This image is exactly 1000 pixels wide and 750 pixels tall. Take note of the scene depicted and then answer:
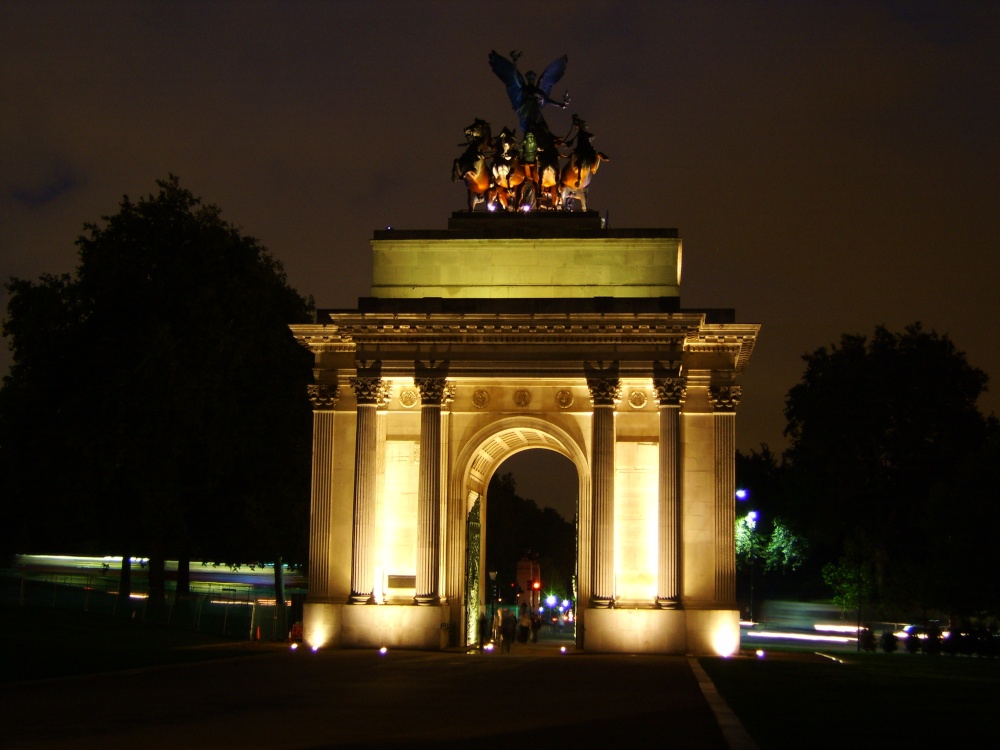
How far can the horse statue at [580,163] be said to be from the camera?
49.2m

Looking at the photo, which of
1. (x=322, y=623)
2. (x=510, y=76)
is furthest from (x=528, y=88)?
(x=322, y=623)

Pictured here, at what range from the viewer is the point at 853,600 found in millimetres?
76562

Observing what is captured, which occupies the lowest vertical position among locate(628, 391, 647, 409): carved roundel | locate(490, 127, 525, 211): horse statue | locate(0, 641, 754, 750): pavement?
locate(0, 641, 754, 750): pavement

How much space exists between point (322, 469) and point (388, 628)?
6.10 metres

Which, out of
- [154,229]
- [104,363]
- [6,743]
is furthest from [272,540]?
[6,743]

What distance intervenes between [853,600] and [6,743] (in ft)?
212

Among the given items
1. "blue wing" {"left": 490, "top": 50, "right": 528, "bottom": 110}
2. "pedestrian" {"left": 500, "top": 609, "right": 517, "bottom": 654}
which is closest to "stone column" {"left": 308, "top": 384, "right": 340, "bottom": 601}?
"pedestrian" {"left": 500, "top": 609, "right": 517, "bottom": 654}

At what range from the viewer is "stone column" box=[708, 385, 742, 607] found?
4625cm

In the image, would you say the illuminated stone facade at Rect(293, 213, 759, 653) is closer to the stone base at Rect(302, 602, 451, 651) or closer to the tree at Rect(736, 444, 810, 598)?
the stone base at Rect(302, 602, 451, 651)

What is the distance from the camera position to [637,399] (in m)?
47.4

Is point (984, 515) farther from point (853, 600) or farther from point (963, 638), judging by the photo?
point (853, 600)

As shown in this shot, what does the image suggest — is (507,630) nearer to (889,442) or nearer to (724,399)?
(724,399)

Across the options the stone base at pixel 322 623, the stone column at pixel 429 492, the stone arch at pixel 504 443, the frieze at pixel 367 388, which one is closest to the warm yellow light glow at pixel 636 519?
the stone arch at pixel 504 443

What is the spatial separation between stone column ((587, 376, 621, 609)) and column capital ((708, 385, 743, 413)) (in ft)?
10.9
